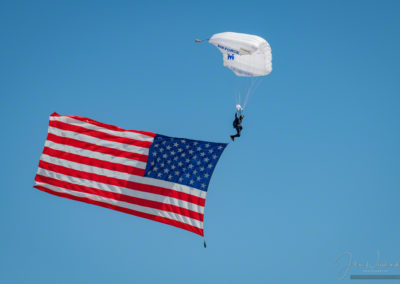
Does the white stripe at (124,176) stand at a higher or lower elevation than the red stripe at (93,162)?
lower

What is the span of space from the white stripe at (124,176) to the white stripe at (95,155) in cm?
57

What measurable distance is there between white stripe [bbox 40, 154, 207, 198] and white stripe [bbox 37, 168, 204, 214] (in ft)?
1.75

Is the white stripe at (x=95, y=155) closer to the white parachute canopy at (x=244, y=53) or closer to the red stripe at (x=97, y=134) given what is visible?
the red stripe at (x=97, y=134)

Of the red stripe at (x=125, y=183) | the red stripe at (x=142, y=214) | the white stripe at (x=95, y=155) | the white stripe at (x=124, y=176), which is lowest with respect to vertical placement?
the red stripe at (x=142, y=214)

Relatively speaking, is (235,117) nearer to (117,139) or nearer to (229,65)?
(229,65)

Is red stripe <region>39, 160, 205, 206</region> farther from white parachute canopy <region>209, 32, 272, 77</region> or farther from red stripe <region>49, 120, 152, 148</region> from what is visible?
white parachute canopy <region>209, 32, 272, 77</region>

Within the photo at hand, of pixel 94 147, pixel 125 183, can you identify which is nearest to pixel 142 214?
pixel 125 183

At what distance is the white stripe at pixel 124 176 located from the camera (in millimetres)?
27953

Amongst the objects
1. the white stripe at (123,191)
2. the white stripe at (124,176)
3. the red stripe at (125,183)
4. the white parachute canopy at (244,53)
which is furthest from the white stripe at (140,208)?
the white parachute canopy at (244,53)

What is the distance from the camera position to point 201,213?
27500mm

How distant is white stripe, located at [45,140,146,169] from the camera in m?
28.9

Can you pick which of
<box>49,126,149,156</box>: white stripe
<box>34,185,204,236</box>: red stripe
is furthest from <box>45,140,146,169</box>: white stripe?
<box>34,185,204,236</box>: red stripe

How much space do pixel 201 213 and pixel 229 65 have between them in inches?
404

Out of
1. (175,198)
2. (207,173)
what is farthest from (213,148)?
(175,198)
